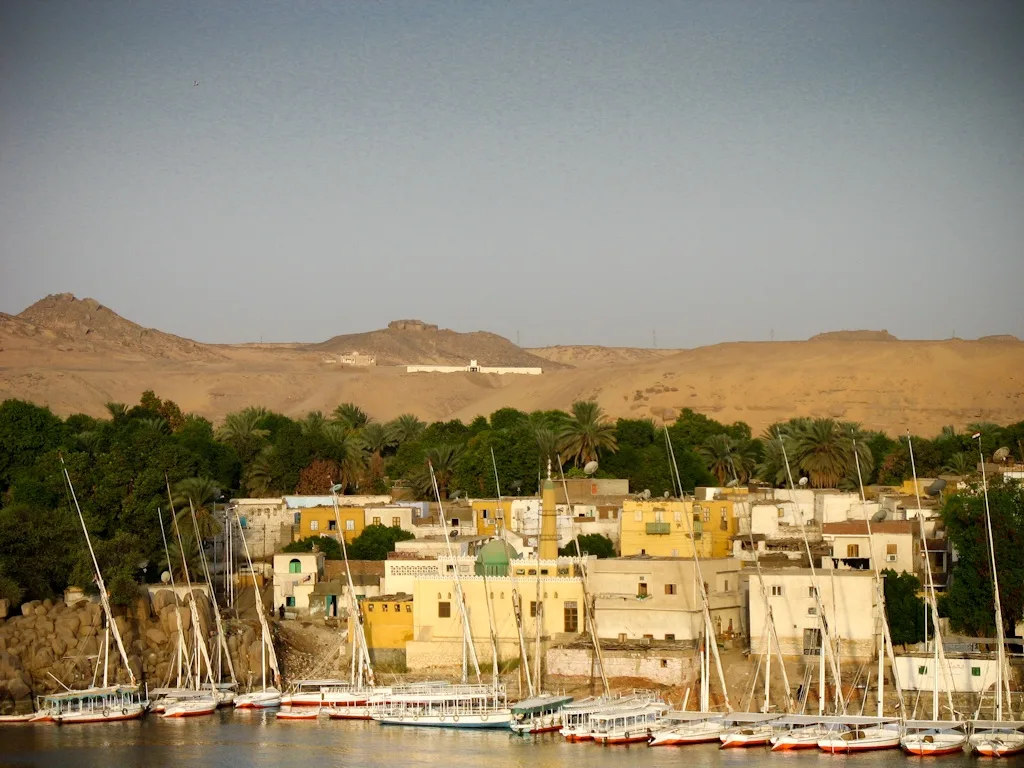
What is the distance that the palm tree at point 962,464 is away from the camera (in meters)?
64.4

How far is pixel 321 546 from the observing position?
189 feet

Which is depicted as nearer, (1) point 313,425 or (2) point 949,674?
(2) point 949,674

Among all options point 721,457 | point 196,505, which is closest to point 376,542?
point 196,505

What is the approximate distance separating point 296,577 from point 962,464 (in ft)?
83.2

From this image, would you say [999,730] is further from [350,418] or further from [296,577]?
[350,418]

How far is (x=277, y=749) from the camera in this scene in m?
41.3

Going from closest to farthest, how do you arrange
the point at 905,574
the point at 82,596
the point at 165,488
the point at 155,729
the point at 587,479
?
the point at 155,729 < the point at 905,574 < the point at 82,596 < the point at 165,488 < the point at 587,479

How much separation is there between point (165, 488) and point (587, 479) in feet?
49.2

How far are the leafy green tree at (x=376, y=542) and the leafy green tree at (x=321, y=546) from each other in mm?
494

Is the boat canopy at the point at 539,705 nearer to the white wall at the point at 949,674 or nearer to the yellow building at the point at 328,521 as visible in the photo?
the white wall at the point at 949,674

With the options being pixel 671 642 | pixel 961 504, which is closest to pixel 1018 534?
pixel 961 504

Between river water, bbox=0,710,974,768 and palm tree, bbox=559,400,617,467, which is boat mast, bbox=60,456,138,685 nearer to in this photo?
river water, bbox=0,710,974,768

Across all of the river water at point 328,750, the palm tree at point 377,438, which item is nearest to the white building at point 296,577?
the river water at point 328,750

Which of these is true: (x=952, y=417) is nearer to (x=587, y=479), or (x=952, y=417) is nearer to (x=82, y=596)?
(x=587, y=479)
